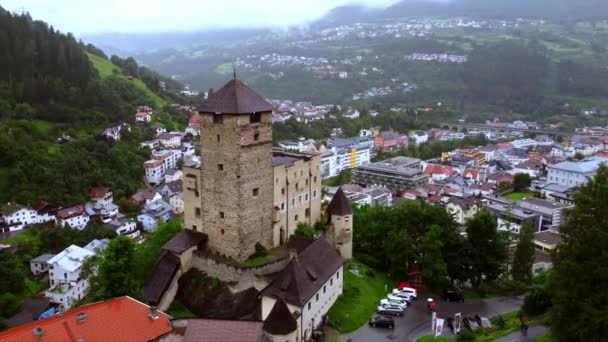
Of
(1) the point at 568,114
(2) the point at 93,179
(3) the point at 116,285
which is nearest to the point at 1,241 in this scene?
(2) the point at 93,179

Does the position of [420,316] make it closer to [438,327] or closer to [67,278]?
[438,327]

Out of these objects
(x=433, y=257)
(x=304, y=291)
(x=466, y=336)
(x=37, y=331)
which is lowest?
(x=466, y=336)

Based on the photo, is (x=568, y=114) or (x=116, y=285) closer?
(x=116, y=285)

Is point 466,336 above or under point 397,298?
above

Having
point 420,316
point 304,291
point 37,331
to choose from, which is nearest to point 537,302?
point 420,316

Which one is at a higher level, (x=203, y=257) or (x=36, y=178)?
(x=203, y=257)

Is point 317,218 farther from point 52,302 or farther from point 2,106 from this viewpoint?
point 2,106

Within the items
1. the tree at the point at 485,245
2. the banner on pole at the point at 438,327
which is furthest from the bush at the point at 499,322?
the tree at the point at 485,245
